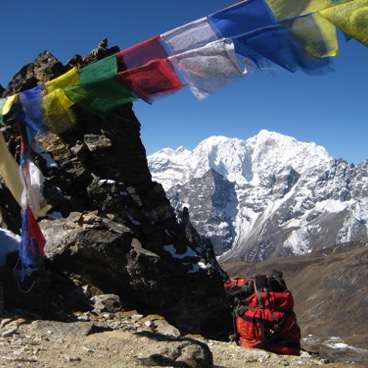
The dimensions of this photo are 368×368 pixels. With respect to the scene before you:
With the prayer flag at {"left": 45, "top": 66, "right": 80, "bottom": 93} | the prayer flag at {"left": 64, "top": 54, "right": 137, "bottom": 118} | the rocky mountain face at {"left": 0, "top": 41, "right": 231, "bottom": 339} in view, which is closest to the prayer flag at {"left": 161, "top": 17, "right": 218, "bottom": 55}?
the prayer flag at {"left": 64, "top": 54, "right": 137, "bottom": 118}

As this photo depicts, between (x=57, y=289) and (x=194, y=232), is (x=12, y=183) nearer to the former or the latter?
(x=57, y=289)

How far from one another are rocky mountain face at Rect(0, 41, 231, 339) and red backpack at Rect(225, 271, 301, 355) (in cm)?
480

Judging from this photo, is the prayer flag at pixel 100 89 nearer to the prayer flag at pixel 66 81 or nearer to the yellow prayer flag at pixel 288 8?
the prayer flag at pixel 66 81

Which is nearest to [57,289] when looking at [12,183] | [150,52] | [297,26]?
[12,183]

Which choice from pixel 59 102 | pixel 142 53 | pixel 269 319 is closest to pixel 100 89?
pixel 59 102

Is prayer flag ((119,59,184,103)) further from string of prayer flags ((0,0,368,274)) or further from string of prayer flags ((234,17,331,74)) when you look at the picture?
string of prayer flags ((234,17,331,74))

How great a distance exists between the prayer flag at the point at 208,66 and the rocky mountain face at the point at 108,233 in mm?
7749

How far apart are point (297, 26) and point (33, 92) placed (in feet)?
18.1

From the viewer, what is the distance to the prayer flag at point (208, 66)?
7.96 m

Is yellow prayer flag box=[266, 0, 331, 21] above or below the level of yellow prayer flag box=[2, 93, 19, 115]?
below

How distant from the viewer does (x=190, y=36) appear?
8.16 metres

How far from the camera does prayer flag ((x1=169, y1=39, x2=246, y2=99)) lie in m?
7.96

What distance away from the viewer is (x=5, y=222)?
17391 millimetres

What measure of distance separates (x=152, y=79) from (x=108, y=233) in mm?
10370
